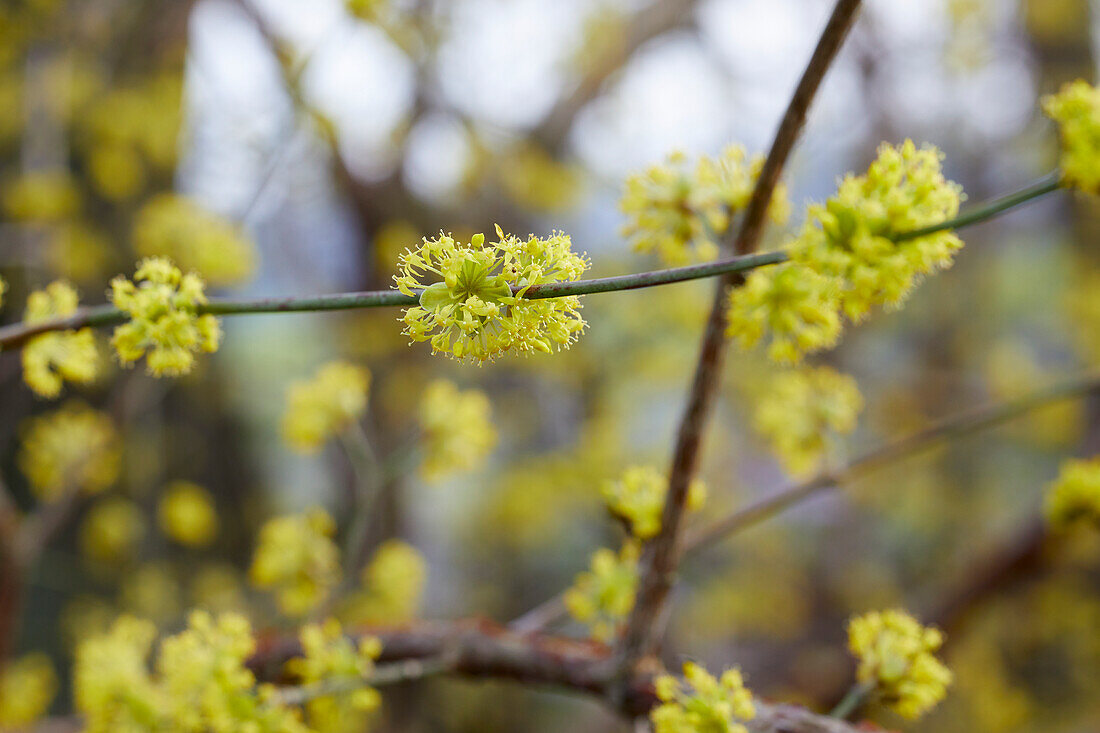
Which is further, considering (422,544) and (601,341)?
(422,544)

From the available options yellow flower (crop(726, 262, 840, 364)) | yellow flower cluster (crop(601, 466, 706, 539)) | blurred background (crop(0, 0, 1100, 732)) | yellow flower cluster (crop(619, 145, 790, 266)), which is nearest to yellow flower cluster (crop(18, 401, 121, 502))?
blurred background (crop(0, 0, 1100, 732))

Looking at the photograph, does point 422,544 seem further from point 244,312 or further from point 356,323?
point 244,312

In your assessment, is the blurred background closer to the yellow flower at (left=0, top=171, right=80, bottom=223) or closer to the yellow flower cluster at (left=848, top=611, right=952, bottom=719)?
the yellow flower at (left=0, top=171, right=80, bottom=223)

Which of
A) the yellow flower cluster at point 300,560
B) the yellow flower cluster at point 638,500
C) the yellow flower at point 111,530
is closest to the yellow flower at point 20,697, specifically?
the yellow flower at point 111,530

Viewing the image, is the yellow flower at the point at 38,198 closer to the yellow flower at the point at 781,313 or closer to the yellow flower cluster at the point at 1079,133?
the yellow flower at the point at 781,313

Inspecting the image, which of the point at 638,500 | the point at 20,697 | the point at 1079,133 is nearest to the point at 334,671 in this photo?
the point at 638,500

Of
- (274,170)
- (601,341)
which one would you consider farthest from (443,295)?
(601,341)
